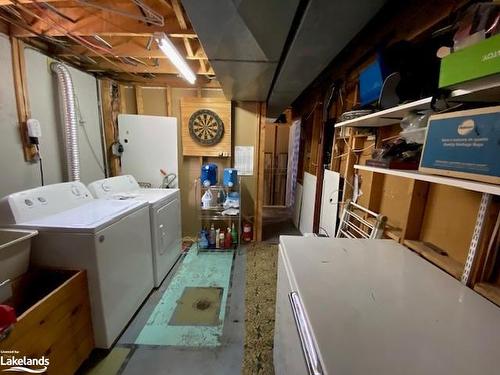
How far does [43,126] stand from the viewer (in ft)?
7.30

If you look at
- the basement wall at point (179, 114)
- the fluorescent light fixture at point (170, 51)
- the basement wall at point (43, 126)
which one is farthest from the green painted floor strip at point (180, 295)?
the fluorescent light fixture at point (170, 51)

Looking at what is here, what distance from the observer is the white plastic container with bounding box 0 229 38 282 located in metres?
1.28

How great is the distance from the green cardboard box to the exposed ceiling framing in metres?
1.56

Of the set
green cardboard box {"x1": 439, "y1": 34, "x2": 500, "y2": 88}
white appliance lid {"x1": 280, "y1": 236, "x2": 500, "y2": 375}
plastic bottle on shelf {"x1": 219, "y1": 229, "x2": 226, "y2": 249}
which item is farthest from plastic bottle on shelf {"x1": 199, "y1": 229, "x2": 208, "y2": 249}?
green cardboard box {"x1": 439, "y1": 34, "x2": 500, "y2": 88}

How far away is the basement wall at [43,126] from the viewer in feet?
6.12

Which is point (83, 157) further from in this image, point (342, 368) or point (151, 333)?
point (342, 368)

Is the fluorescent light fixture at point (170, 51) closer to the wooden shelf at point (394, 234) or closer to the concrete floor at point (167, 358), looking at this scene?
the wooden shelf at point (394, 234)

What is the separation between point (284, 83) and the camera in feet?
7.75

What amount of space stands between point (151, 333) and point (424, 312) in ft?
6.25

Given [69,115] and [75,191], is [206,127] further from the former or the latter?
[75,191]

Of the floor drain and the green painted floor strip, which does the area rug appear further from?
the floor drain

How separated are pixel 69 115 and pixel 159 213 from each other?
1358mm

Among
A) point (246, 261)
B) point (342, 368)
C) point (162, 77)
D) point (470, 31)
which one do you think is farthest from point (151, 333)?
point (162, 77)

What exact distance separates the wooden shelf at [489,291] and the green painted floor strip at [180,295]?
1.65 m
